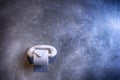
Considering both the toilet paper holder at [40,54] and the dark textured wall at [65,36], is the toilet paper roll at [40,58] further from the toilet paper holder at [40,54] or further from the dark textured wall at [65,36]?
the dark textured wall at [65,36]

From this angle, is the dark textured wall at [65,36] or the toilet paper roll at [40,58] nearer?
the toilet paper roll at [40,58]

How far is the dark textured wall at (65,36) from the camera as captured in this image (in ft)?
4.86

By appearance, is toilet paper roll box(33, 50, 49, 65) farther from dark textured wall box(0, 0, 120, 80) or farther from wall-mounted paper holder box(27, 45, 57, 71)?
dark textured wall box(0, 0, 120, 80)

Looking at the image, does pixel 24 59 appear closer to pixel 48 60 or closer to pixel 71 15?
pixel 48 60

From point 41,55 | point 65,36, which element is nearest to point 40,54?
point 41,55

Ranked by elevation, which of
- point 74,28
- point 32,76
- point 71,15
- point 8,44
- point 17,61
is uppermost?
point 71,15

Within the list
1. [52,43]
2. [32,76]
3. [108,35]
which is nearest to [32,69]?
[32,76]

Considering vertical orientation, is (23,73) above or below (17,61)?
below

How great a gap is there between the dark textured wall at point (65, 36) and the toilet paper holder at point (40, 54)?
69mm

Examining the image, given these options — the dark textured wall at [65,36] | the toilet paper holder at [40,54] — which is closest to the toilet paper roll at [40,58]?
the toilet paper holder at [40,54]

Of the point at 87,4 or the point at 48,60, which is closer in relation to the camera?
the point at 48,60

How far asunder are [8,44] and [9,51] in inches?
2.4

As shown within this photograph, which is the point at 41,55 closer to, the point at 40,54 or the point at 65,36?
the point at 40,54

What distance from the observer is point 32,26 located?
4.99 ft
